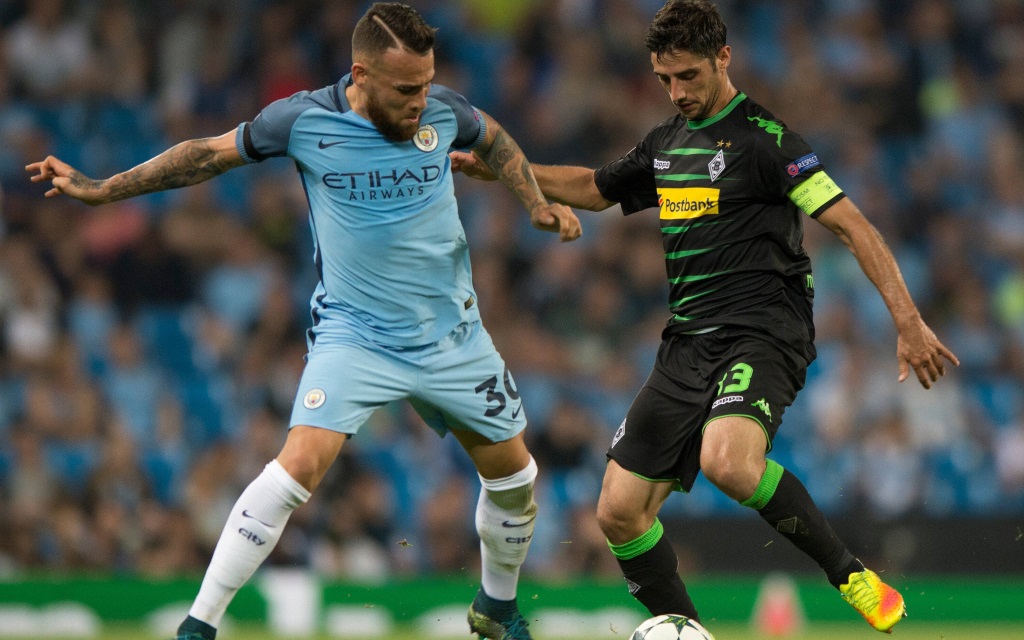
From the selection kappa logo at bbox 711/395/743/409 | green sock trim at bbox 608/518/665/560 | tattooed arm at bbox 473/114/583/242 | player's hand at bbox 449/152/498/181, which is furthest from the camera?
player's hand at bbox 449/152/498/181

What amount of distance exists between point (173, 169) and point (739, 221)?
8.00 feet

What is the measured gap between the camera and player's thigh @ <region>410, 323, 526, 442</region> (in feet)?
20.4

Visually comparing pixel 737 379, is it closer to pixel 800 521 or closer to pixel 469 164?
pixel 800 521

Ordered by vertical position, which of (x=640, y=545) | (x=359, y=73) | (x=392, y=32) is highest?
(x=392, y=32)

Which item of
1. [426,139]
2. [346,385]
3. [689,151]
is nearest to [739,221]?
[689,151]

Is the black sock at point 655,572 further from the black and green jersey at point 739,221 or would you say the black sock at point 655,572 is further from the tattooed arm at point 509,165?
the tattooed arm at point 509,165

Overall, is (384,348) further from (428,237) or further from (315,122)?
(315,122)

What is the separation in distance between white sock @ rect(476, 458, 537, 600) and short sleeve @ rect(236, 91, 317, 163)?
1.75 meters

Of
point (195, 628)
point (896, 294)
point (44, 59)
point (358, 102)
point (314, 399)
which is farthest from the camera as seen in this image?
point (44, 59)

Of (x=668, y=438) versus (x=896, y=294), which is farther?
(x=668, y=438)

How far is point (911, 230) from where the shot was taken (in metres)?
13.9

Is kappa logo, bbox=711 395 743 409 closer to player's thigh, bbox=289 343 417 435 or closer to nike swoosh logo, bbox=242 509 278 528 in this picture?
player's thigh, bbox=289 343 417 435

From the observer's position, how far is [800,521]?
6020 mm

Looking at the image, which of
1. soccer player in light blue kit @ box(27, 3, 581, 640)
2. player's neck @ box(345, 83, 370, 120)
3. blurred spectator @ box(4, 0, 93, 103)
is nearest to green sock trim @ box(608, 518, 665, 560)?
soccer player in light blue kit @ box(27, 3, 581, 640)
